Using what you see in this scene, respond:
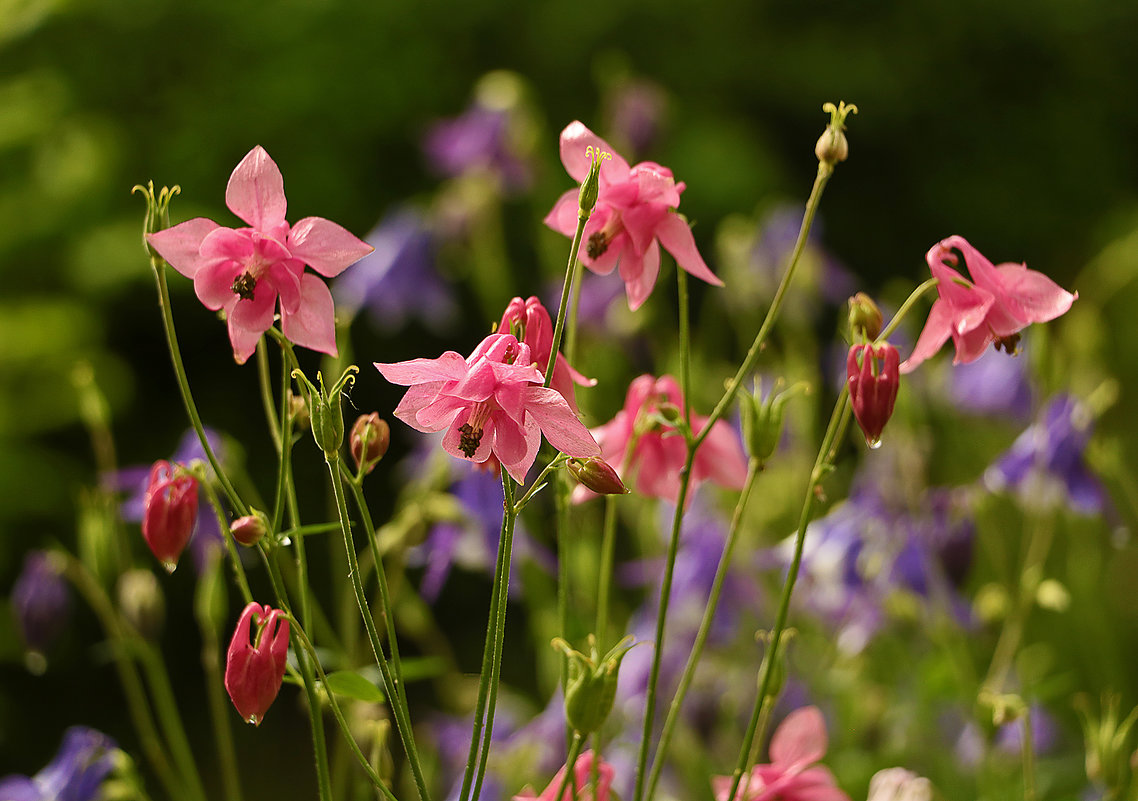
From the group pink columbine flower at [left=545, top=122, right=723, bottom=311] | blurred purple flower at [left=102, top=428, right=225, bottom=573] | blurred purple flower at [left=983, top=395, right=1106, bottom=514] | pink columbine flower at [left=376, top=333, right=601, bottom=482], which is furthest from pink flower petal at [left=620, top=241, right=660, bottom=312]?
blurred purple flower at [left=983, top=395, right=1106, bottom=514]

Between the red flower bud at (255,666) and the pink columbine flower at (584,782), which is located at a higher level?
the red flower bud at (255,666)

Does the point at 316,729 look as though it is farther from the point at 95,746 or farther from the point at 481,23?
the point at 481,23

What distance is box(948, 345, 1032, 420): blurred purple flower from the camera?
1364 millimetres

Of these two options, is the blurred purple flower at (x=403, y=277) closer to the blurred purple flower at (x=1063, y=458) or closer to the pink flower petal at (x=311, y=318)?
the blurred purple flower at (x=1063, y=458)

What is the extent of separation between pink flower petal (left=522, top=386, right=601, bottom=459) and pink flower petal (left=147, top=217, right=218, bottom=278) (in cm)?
16

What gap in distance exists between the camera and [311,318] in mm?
490

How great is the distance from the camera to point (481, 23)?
3182 mm

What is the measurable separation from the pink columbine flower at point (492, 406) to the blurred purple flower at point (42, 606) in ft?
1.94

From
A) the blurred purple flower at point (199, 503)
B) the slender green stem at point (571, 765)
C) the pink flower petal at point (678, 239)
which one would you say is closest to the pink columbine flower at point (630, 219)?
the pink flower petal at point (678, 239)

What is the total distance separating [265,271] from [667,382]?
0.24m

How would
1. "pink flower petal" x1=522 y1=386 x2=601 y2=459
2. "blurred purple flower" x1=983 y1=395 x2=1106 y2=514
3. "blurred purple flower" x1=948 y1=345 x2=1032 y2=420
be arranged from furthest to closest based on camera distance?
"blurred purple flower" x1=948 y1=345 x2=1032 y2=420
"blurred purple flower" x1=983 y1=395 x2=1106 y2=514
"pink flower petal" x1=522 y1=386 x2=601 y2=459

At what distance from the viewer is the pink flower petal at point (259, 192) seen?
48cm

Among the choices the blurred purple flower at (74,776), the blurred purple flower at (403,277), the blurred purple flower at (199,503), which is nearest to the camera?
the blurred purple flower at (74,776)

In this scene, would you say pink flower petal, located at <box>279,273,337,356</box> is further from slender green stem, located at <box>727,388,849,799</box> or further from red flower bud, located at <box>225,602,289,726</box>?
slender green stem, located at <box>727,388,849,799</box>
